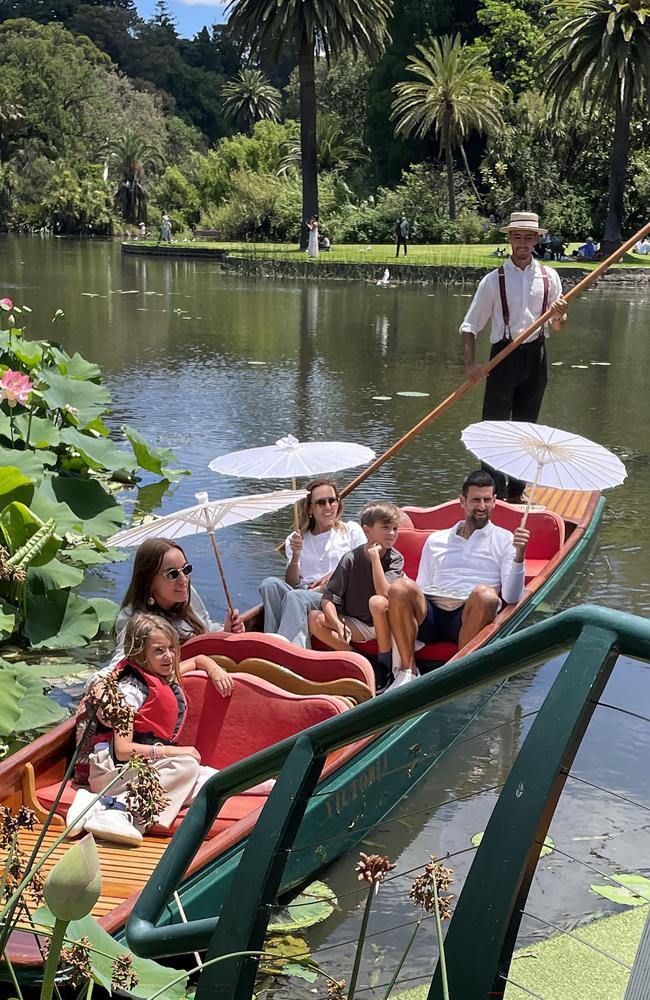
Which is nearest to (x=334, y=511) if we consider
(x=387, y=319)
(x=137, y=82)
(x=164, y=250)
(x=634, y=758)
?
(x=634, y=758)

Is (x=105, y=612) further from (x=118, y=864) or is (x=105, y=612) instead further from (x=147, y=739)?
(x=118, y=864)

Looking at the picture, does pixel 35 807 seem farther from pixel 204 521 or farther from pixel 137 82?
pixel 137 82

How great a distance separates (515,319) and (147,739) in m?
5.45

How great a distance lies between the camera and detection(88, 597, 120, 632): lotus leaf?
23.5 feet

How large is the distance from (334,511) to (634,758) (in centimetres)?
211

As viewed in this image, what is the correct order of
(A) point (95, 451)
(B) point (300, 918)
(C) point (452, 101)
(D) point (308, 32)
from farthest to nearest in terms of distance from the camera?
(C) point (452, 101)
(D) point (308, 32)
(A) point (95, 451)
(B) point (300, 918)

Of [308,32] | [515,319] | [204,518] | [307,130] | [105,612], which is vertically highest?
[308,32]

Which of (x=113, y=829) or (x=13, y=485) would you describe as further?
(x=13, y=485)

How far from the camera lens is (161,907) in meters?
2.15

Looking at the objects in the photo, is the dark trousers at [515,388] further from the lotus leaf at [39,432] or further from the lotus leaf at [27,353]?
the lotus leaf at [27,353]

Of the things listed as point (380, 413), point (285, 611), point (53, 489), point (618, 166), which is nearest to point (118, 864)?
point (285, 611)

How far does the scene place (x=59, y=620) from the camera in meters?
6.91

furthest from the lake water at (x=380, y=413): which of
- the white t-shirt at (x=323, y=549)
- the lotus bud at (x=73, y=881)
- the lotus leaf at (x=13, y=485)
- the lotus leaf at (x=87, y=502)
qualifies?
the lotus leaf at (x=13, y=485)

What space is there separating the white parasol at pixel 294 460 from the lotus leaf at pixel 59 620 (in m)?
1.17
